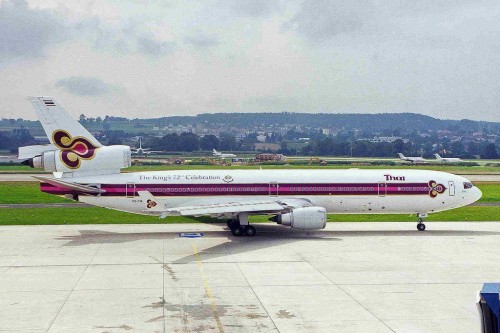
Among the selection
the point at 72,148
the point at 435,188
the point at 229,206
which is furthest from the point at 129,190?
the point at 435,188

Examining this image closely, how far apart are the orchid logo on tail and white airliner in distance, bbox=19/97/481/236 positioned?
6cm

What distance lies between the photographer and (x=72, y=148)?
38.7 meters

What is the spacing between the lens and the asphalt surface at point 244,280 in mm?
20469

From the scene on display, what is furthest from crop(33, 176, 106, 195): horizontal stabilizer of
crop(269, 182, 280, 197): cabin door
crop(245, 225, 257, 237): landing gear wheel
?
crop(269, 182, 280, 197): cabin door

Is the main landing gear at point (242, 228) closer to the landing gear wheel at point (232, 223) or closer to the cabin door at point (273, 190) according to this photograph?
the landing gear wheel at point (232, 223)

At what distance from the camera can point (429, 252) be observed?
3316 centimetres

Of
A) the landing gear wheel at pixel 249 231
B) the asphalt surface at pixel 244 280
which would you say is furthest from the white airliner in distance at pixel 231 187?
the asphalt surface at pixel 244 280

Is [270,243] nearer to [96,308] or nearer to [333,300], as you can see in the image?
[333,300]

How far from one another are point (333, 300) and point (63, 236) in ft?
68.5

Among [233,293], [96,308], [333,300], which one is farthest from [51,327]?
[333,300]

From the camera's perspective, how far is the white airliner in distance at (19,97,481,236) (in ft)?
125

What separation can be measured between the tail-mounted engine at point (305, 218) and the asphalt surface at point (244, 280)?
0.92m

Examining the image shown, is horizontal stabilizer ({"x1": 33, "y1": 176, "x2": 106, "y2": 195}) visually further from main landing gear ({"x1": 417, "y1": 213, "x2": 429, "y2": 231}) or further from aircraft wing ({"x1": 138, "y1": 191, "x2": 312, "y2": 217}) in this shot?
main landing gear ({"x1": 417, "y1": 213, "x2": 429, "y2": 231})

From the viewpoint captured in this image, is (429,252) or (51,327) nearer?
(51,327)
